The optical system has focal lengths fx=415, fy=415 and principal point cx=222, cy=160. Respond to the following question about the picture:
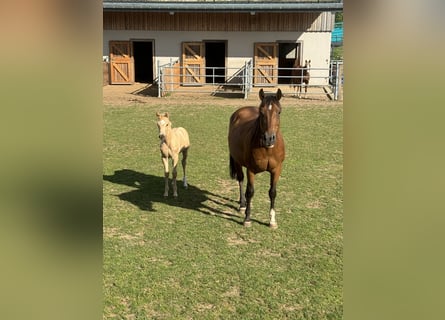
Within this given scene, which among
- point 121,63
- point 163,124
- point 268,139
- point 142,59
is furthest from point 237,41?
point 268,139

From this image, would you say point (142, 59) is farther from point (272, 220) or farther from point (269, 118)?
point (269, 118)

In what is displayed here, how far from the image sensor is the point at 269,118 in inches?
179

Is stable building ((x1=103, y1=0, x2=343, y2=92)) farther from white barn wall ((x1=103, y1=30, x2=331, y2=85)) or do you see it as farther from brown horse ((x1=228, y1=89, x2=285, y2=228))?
brown horse ((x1=228, y1=89, x2=285, y2=228))

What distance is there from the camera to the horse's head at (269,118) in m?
4.55

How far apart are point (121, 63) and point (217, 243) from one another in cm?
1833

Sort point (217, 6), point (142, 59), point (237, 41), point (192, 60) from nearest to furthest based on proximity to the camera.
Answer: point (217, 6) < point (237, 41) < point (192, 60) < point (142, 59)

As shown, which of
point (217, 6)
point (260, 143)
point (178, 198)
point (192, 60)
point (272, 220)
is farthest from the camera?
point (192, 60)

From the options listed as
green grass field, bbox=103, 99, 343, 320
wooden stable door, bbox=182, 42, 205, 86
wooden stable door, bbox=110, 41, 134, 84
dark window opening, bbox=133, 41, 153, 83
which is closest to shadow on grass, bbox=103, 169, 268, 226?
green grass field, bbox=103, 99, 343, 320

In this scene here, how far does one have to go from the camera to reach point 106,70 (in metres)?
21.6

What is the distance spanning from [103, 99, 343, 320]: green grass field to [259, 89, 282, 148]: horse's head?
1.37 metres

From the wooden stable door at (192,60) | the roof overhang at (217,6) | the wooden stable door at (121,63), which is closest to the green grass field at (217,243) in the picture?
the roof overhang at (217,6)
